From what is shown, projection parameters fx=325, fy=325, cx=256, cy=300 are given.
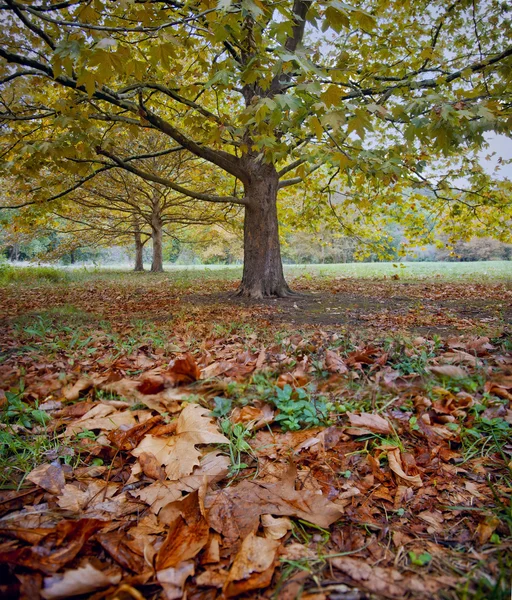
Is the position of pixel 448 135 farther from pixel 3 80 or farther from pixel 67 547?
pixel 3 80

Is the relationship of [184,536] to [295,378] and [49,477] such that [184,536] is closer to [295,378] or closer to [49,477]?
[49,477]

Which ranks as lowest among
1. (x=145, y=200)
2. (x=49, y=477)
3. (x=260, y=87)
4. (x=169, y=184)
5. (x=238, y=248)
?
(x=49, y=477)

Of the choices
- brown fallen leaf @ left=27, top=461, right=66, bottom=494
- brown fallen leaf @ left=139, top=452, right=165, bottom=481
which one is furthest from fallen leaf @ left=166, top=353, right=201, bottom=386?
brown fallen leaf @ left=27, top=461, right=66, bottom=494

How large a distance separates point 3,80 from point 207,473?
525cm

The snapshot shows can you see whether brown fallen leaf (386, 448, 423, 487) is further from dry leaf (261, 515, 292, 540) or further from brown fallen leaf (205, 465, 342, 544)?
dry leaf (261, 515, 292, 540)

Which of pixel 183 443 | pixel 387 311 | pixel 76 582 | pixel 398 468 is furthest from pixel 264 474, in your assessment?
pixel 387 311

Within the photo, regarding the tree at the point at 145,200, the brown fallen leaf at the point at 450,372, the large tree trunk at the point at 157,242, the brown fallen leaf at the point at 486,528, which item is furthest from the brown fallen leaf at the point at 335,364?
the large tree trunk at the point at 157,242

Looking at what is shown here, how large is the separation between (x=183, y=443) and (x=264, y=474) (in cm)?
35

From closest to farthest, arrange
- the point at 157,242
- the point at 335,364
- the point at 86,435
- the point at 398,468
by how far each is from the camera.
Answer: the point at 398,468 < the point at 86,435 < the point at 335,364 < the point at 157,242

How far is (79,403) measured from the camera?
1.70 meters

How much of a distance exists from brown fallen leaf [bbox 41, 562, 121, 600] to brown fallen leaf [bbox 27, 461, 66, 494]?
1.41 ft

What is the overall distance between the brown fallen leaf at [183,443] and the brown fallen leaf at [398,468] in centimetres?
62

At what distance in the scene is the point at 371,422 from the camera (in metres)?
1.38

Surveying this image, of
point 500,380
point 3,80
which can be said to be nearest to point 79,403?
point 500,380
